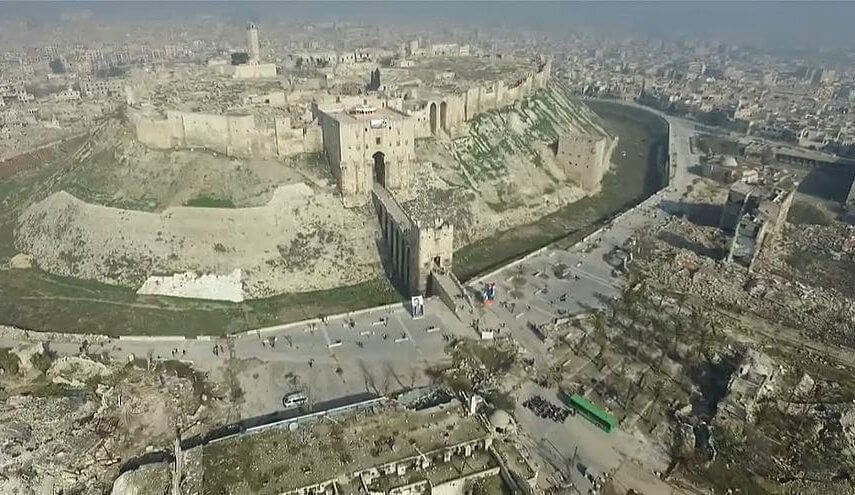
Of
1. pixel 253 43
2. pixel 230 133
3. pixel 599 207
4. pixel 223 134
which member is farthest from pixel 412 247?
pixel 253 43

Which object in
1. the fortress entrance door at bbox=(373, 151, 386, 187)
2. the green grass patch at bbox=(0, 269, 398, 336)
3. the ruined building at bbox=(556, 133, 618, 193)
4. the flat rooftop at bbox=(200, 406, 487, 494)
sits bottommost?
the green grass patch at bbox=(0, 269, 398, 336)

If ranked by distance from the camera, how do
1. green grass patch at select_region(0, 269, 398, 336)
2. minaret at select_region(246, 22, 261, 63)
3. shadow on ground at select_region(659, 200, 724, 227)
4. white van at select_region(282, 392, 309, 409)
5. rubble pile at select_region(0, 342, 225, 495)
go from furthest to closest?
minaret at select_region(246, 22, 261, 63), shadow on ground at select_region(659, 200, 724, 227), green grass patch at select_region(0, 269, 398, 336), white van at select_region(282, 392, 309, 409), rubble pile at select_region(0, 342, 225, 495)

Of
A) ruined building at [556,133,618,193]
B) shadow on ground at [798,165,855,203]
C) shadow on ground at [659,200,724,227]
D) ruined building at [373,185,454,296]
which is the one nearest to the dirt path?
ruined building at [373,185,454,296]

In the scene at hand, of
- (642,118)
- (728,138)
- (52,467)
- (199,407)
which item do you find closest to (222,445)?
(199,407)

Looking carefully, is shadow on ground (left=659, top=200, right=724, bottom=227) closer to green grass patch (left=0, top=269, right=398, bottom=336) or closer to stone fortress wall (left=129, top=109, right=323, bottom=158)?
green grass patch (left=0, top=269, right=398, bottom=336)

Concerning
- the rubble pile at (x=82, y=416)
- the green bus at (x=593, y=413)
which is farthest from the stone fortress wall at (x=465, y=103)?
the rubble pile at (x=82, y=416)

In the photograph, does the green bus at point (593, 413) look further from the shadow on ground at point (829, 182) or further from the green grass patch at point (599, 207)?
the shadow on ground at point (829, 182)

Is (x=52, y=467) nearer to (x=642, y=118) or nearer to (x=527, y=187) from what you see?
(x=527, y=187)
